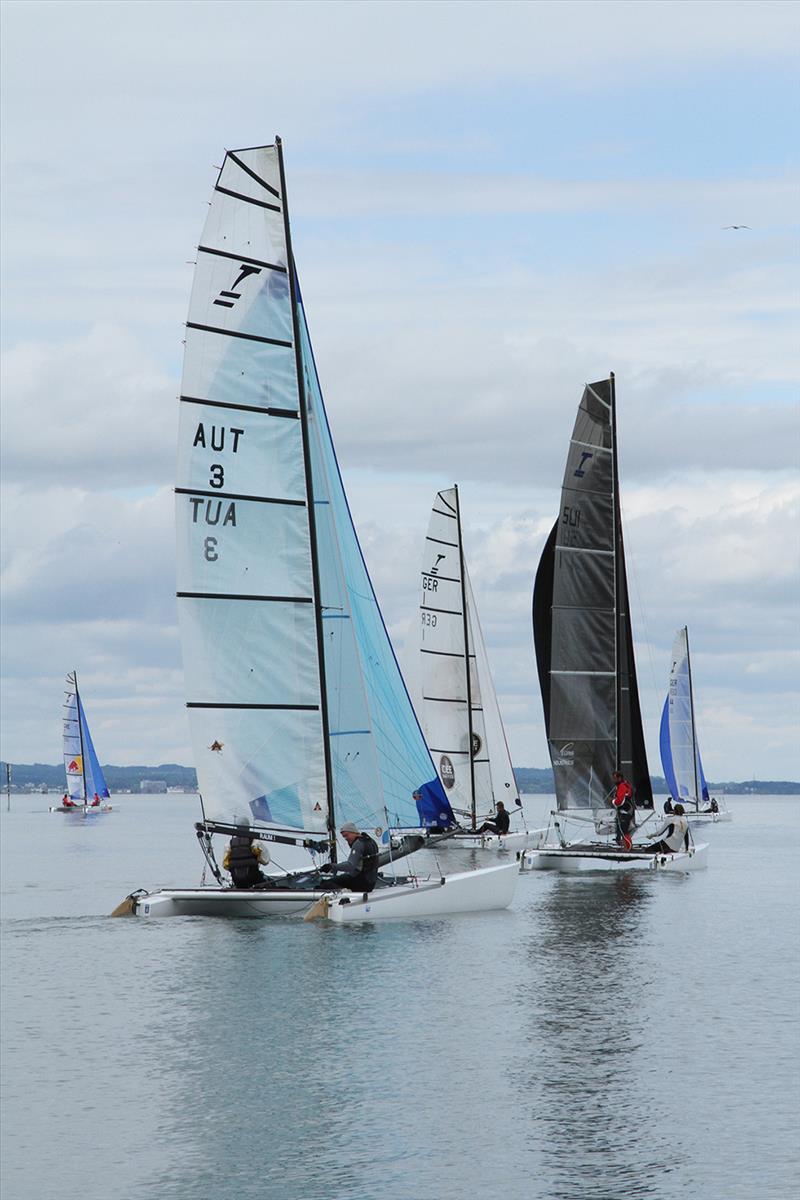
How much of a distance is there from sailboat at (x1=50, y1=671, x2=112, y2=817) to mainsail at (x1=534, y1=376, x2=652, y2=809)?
66.6 metres

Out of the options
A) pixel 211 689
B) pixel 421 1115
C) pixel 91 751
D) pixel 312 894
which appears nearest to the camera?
pixel 421 1115

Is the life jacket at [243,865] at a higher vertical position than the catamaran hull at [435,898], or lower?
higher

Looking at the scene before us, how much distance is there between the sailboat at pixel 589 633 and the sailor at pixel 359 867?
1521 cm

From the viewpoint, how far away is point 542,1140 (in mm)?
15906

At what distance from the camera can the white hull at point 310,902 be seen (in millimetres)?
27641

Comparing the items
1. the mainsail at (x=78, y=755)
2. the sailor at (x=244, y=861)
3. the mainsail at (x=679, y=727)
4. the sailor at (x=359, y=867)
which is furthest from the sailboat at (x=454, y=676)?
the mainsail at (x=78, y=755)

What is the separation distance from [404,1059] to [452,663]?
A: 118ft

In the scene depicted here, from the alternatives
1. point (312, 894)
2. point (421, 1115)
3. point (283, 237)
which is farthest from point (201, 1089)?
point (283, 237)

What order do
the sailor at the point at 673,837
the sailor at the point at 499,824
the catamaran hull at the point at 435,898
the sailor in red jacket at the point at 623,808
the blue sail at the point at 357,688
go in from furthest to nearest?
the sailor at the point at 499,824 → the sailor at the point at 673,837 → the sailor in red jacket at the point at 623,808 → the blue sail at the point at 357,688 → the catamaran hull at the point at 435,898

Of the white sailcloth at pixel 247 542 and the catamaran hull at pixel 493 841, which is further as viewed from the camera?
the catamaran hull at pixel 493 841

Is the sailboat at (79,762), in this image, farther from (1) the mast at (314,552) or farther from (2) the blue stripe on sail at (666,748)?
(1) the mast at (314,552)

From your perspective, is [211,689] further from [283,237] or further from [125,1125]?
[125,1125]

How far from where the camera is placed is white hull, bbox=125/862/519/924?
27.6 meters

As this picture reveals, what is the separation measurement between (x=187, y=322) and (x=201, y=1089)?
15.2 m
